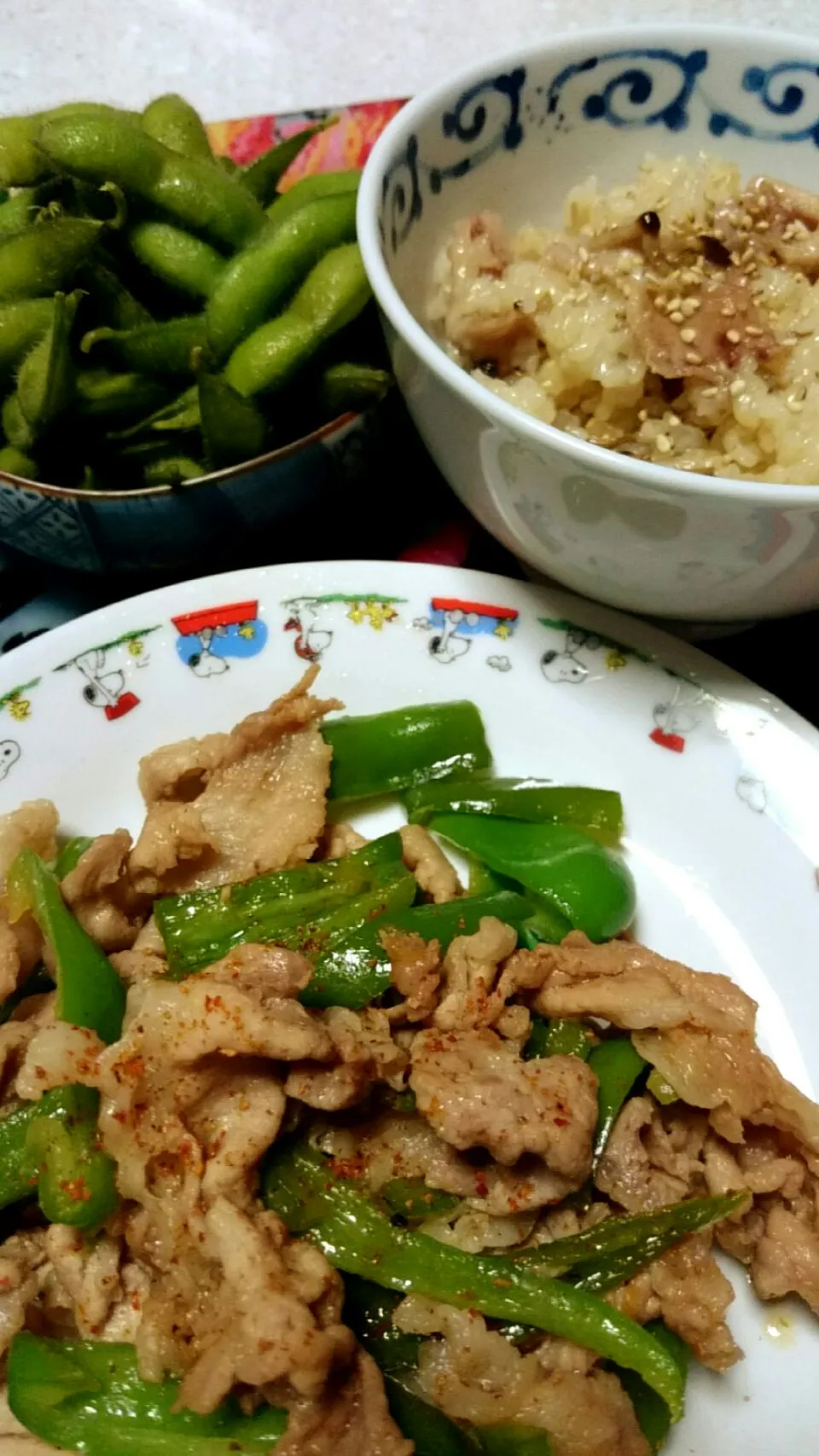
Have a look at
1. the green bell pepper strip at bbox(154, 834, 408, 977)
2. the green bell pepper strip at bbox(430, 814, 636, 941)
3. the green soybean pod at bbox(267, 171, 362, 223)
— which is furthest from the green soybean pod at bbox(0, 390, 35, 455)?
the green bell pepper strip at bbox(430, 814, 636, 941)

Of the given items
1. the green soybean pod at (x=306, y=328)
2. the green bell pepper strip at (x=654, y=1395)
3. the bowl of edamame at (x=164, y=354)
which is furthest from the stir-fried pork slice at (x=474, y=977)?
Answer: the green soybean pod at (x=306, y=328)

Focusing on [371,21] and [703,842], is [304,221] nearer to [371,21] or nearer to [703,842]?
[703,842]

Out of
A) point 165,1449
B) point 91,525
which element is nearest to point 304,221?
point 91,525

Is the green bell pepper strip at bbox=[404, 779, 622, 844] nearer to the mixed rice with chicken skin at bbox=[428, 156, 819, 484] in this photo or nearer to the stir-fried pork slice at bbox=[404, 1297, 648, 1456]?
the mixed rice with chicken skin at bbox=[428, 156, 819, 484]

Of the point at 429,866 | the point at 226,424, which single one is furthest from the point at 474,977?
the point at 226,424

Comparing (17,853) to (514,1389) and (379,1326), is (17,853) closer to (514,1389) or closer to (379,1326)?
(379,1326)

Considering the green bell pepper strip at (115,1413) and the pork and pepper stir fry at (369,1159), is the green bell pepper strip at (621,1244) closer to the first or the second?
the pork and pepper stir fry at (369,1159)
